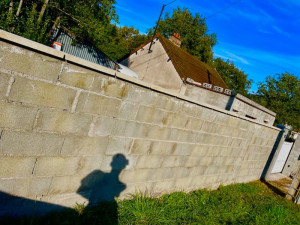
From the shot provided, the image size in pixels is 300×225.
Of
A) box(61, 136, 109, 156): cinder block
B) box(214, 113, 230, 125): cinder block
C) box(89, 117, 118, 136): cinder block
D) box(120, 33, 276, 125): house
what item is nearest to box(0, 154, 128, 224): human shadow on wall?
box(61, 136, 109, 156): cinder block

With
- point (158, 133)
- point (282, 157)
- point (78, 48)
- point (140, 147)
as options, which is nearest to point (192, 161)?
point (158, 133)

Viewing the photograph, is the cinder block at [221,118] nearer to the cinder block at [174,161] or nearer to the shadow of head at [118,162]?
the cinder block at [174,161]

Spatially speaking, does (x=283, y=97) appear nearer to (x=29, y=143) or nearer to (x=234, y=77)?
(x=234, y=77)

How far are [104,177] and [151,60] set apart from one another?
1360cm

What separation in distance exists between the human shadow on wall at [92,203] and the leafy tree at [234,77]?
37969mm

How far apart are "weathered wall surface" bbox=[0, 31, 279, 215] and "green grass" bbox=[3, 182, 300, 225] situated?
195mm

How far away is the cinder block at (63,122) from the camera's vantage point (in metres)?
2.16

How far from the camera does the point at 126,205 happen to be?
3113 mm

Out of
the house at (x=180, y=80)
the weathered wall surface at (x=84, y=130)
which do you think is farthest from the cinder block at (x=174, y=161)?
the house at (x=180, y=80)

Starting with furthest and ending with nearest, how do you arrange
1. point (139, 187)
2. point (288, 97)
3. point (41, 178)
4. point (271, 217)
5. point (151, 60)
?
1. point (288, 97)
2. point (151, 60)
3. point (271, 217)
4. point (139, 187)
5. point (41, 178)

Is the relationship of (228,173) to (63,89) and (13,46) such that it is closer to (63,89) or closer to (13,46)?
(63,89)

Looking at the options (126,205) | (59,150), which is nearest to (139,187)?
(126,205)

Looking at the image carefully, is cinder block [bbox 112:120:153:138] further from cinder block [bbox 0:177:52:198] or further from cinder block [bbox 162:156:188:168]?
cinder block [bbox 0:177:52:198]

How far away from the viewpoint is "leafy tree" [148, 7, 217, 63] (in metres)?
34.9
